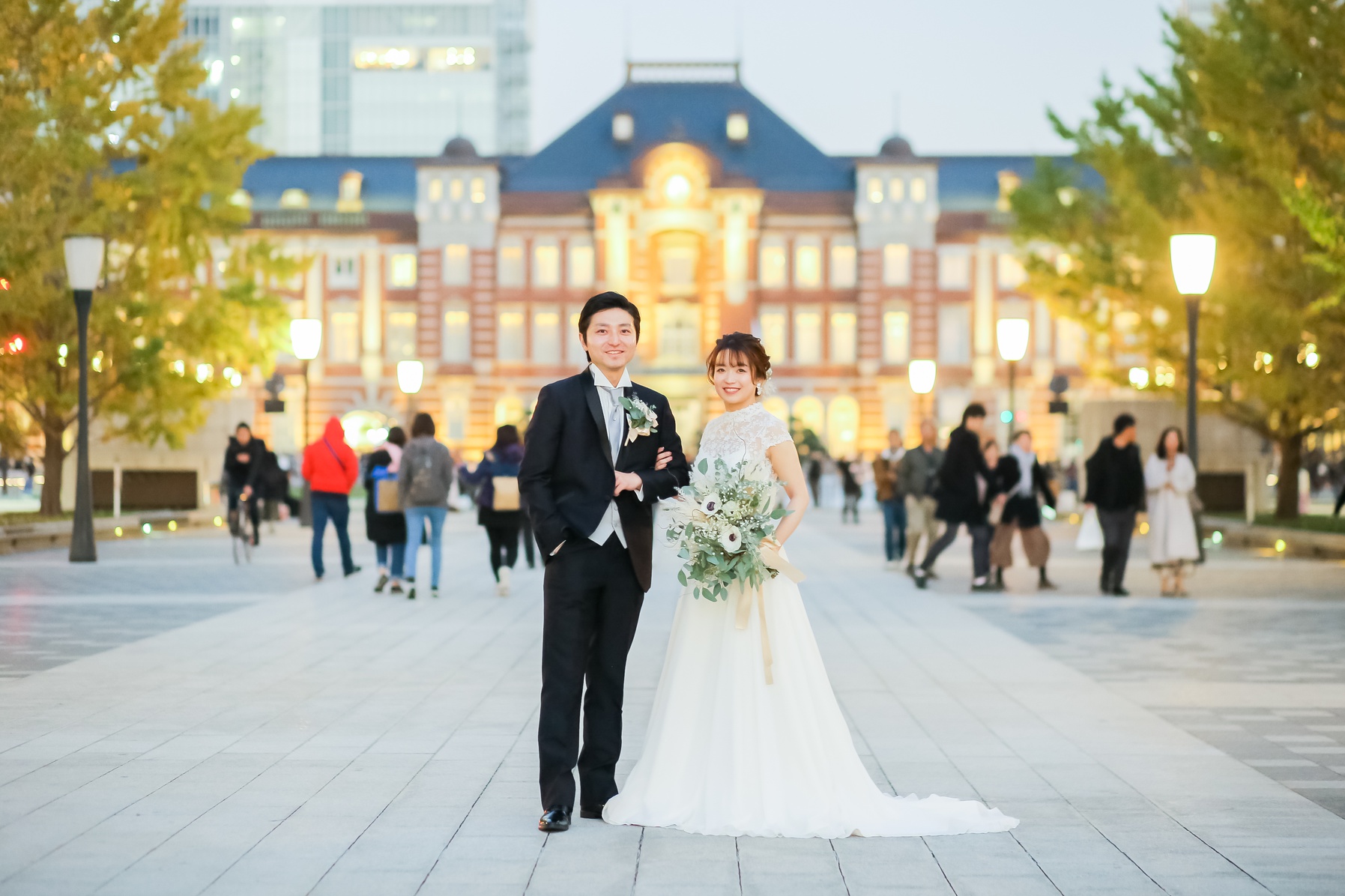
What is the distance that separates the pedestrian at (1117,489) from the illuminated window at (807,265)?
4971 centimetres

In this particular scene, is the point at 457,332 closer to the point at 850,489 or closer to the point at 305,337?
the point at 850,489

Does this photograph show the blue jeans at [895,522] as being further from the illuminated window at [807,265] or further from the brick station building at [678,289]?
the illuminated window at [807,265]

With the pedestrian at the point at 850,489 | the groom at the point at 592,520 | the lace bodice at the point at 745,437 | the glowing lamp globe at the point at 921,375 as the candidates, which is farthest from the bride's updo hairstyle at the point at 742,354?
the pedestrian at the point at 850,489

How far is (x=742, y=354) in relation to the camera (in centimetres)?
598

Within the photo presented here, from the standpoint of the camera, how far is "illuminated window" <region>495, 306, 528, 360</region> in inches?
2534

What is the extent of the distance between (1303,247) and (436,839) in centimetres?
2091

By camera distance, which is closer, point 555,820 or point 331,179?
point 555,820

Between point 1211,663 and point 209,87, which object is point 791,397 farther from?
point 209,87

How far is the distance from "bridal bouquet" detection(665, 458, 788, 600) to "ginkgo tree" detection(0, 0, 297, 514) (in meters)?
17.0

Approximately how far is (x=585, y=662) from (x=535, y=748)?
4.73 ft

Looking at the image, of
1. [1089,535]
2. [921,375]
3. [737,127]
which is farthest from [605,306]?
[737,127]

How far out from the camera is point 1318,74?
65.3ft

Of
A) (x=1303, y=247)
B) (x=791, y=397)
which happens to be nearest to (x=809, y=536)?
(x=1303, y=247)

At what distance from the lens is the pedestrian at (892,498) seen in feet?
64.5
